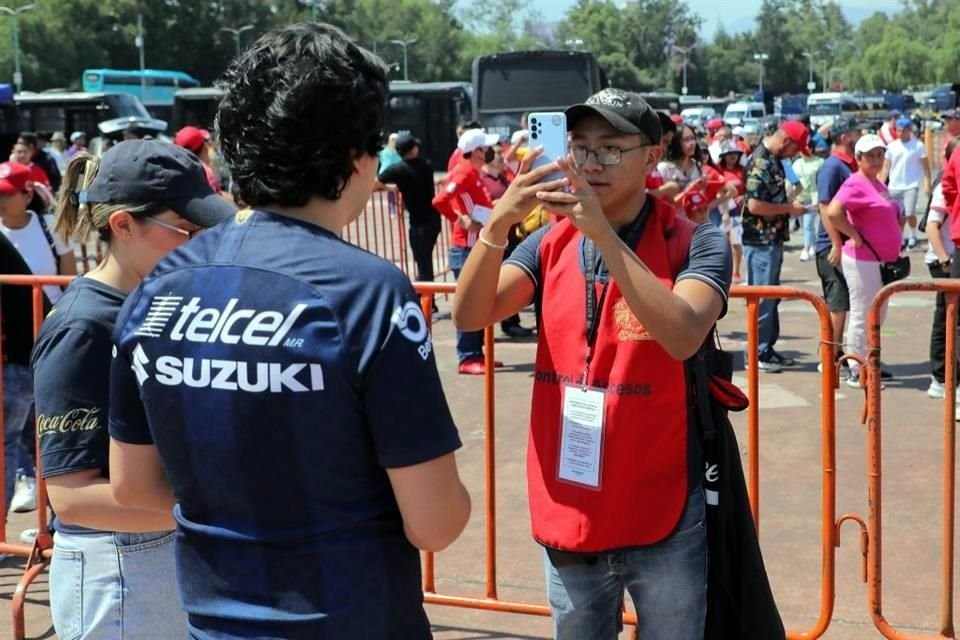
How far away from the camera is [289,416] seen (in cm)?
186

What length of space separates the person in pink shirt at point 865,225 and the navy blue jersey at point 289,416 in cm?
714

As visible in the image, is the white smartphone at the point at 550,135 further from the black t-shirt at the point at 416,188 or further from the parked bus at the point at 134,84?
the parked bus at the point at 134,84

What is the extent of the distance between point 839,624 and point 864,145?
4.64m

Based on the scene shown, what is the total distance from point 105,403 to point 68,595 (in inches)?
20.1

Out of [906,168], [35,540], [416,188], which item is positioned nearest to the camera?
[35,540]

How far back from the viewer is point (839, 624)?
477cm

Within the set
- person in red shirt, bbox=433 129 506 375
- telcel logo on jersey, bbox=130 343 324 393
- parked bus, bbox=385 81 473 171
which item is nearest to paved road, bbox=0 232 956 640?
person in red shirt, bbox=433 129 506 375

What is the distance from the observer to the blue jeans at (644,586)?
9.43ft

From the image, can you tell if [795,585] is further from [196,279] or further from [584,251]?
[196,279]

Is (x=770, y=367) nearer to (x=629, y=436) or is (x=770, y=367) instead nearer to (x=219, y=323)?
(x=629, y=436)

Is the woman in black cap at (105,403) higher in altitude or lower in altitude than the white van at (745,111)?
lower

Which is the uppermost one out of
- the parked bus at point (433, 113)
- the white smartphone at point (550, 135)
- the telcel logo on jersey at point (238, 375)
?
the parked bus at point (433, 113)

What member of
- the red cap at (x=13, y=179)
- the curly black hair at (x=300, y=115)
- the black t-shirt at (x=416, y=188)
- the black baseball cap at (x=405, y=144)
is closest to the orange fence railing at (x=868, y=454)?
the curly black hair at (x=300, y=115)

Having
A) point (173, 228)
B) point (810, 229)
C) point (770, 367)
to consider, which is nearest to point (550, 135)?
point (173, 228)
